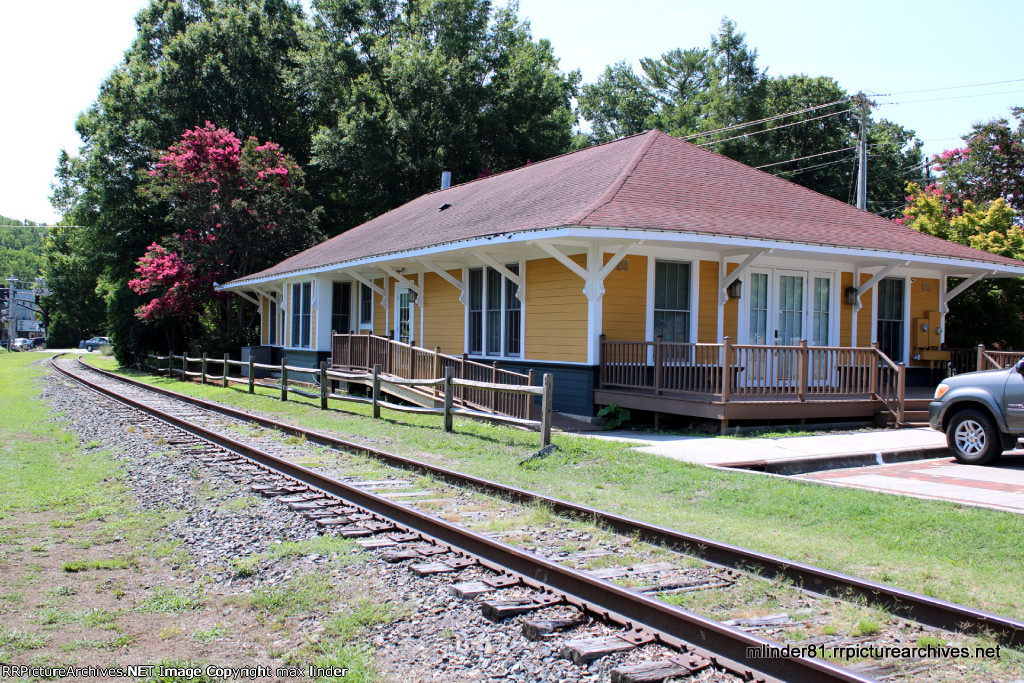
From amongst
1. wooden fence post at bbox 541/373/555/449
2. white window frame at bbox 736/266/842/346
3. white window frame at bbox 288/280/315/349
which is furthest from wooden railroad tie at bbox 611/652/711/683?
white window frame at bbox 288/280/315/349

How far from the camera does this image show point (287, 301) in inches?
1123

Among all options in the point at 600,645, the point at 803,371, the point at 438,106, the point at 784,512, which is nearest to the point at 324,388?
the point at 803,371

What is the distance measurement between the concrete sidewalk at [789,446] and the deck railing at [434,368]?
53.4 inches

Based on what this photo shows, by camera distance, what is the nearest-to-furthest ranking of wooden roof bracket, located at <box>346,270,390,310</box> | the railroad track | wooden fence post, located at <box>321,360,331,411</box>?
the railroad track
wooden fence post, located at <box>321,360,331,411</box>
wooden roof bracket, located at <box>346,270,390,310</box>

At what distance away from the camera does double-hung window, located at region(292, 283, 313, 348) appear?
2702 cm

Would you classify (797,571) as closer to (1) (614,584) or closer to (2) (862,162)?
(1) (614,584)

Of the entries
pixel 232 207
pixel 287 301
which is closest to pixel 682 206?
pixel 287 301

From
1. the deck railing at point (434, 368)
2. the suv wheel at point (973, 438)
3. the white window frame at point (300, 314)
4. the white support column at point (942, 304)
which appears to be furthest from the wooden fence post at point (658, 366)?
the white window frame at point (300, 314)

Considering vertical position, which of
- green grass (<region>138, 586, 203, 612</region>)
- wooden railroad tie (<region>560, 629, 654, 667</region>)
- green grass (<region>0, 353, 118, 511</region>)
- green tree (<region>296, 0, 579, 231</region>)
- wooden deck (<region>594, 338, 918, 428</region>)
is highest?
green tree (<region>296, 0, 579, 231</region>)

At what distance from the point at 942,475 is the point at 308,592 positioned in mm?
8128

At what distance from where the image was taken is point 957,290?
58.6 feet

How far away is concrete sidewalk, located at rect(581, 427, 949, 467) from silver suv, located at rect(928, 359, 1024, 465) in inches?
25.0

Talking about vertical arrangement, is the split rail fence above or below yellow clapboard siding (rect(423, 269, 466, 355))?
below

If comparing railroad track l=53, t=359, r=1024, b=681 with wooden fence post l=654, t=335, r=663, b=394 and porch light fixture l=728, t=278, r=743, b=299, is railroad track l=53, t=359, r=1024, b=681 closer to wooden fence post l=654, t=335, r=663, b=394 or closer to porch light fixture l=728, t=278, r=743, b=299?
wooden fence post l=654, t=335, r=663, b=394
